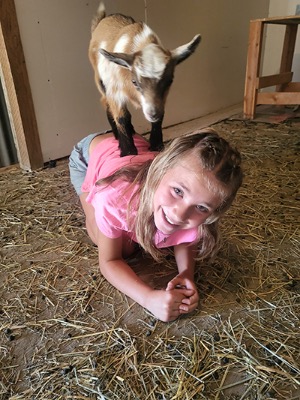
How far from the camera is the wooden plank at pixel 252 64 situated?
3.61 meters

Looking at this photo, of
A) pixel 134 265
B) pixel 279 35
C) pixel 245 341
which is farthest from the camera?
pixel 279 35

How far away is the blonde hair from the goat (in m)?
0.30

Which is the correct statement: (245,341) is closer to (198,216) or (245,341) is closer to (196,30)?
(198,216)

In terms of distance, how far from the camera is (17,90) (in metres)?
2.40

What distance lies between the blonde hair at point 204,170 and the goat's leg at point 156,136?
15.0 inches

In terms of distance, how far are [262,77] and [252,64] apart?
19cm

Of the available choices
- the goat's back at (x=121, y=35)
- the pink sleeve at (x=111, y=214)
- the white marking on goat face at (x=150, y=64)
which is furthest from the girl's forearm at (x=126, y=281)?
the goat's back at (x=121, y=35)

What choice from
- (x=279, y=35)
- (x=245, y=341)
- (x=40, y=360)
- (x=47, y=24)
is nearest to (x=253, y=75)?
(x=279, y=35)

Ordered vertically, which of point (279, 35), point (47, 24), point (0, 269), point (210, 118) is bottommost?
point (210, 118)

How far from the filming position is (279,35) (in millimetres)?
4848

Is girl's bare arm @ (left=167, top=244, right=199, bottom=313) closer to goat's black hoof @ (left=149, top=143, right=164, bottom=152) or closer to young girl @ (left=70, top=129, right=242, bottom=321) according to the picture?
young girl @ (left=70, top=129, right=242, bottom=321)

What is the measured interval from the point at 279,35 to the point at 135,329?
4967mm

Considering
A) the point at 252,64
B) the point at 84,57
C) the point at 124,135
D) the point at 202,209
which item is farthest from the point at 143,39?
the point at 252,64

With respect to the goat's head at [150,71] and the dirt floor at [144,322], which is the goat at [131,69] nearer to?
the goat's head at [150,71]
